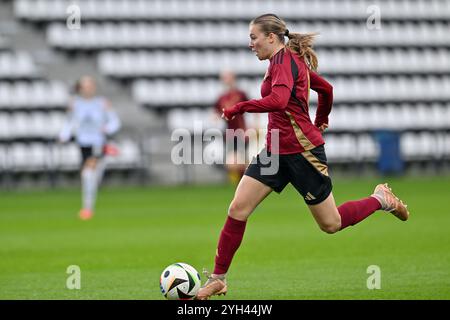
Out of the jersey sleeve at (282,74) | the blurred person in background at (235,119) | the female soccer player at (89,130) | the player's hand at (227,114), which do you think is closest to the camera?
the player's hand at (227,114)

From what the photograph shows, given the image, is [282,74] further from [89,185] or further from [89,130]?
[89,130]

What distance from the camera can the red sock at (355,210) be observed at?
7.88 metres

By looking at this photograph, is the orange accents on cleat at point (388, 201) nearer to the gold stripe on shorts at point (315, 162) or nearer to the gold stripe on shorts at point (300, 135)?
the gold stripe on shorts at point (315, 162)

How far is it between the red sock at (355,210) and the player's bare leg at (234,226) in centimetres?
71

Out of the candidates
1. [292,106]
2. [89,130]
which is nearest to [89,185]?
[89,130]

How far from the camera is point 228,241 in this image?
7613 millimetres

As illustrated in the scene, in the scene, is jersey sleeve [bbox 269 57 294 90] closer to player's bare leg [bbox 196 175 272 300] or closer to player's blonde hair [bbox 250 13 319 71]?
player's blonde hair [bbox 250 13 319 71]

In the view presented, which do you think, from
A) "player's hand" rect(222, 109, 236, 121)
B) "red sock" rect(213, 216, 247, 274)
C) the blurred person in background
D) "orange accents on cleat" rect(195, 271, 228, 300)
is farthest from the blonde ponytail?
the blurred person in background

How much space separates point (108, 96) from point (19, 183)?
4033 mm

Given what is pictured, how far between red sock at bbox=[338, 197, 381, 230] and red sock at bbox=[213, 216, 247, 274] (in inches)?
33.1

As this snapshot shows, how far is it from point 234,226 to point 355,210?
3.49 ft

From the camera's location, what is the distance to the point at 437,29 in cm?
3212

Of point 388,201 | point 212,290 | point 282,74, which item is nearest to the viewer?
point 282,74

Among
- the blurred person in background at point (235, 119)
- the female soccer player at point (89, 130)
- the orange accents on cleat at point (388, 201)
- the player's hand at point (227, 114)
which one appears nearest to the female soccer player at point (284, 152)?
the player's hand at point (227, 114)
